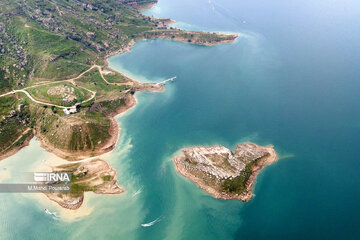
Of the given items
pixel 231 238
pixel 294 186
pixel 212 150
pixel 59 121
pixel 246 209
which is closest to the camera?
pixel 231 238

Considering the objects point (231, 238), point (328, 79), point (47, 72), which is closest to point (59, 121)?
point (47, 72)

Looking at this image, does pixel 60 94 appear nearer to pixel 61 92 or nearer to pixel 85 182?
pixel 61 92

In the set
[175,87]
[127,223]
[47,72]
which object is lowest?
[127,223]

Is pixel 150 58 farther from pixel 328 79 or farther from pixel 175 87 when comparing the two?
pixel 328 79

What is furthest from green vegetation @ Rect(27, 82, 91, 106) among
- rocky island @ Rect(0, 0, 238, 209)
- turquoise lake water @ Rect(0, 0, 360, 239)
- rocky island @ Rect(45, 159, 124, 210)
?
rocky island @ Rect(45, 159, 124, 210)

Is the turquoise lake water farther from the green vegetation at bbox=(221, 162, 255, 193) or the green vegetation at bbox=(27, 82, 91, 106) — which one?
the green vegetation at bbox=(27, 82, 91, 106)

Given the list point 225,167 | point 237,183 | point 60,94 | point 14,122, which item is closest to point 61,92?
point 60,94

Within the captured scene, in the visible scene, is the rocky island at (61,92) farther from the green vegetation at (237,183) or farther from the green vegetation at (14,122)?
the green vegetation at (237,183)
